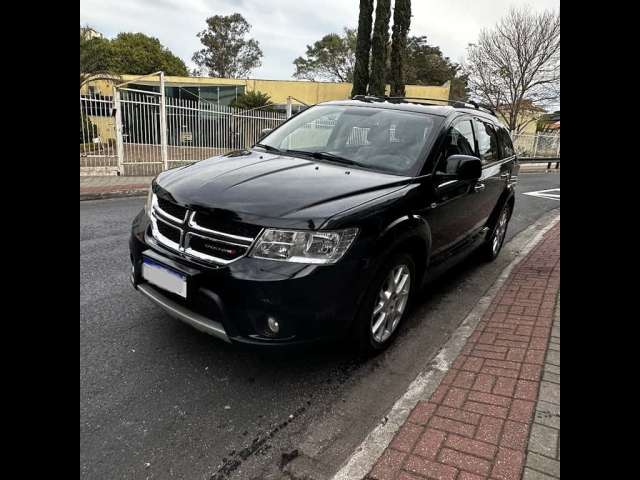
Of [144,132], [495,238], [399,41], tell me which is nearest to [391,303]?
[495,238]

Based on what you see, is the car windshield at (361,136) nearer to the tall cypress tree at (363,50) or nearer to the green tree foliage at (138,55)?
the tall cypress tree at (363,50)

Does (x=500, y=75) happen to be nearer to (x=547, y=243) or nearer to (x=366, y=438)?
(x=547, y=243)

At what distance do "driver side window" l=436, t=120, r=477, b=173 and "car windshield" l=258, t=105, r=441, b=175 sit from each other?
0.55 ft

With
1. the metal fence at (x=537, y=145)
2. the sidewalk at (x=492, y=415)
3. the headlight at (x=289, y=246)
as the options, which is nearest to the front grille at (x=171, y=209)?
the headlight at (x=289, y=246)

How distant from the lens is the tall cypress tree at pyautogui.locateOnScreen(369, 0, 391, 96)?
2456 cm

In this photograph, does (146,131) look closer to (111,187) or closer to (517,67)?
(111,187)

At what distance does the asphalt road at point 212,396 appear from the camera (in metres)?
2.25

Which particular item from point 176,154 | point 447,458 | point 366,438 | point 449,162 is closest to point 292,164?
point 449,162

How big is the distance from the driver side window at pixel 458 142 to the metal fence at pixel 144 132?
9.15m

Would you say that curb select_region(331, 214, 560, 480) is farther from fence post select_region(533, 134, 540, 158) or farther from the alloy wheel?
fence post select_region(533, 134, 540, 158)

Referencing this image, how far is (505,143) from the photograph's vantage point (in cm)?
580

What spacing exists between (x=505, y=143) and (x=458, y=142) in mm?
2064

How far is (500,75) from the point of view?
105ft
